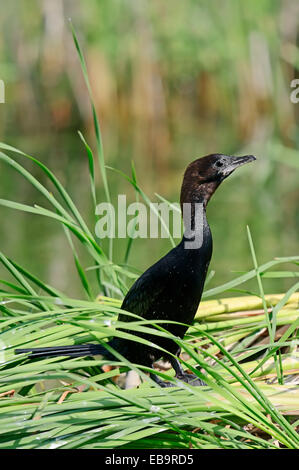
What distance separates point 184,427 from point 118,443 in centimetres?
22

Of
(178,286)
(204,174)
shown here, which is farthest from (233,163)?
(178,286)

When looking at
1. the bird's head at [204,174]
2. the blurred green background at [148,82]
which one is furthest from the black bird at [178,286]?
the blurred green background at [148,82]

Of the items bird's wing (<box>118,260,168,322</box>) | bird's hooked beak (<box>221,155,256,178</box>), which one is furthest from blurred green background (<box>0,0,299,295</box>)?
bird's wing (<box>118,260,168,322</box>)

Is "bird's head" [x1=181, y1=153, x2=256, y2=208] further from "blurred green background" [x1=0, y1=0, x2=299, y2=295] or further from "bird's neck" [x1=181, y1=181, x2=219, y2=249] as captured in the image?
"blurred green background" [x1=0, y1=0, x2=299, y2=295]

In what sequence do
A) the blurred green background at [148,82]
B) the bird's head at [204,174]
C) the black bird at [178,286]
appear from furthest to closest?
the blurred green background at [148,82] < the bird's head at [204,174] < the black bird at [178,286]

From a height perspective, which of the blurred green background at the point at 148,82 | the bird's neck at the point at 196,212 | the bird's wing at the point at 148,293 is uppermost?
the blurred green background at the point at 148,82

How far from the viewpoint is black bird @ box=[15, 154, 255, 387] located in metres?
2.23

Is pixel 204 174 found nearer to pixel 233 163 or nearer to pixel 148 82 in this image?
pixel 233 163

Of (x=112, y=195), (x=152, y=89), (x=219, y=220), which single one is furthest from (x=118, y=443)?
(x=152, y=89)

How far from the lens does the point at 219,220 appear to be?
711cm

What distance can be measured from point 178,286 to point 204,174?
0.39m

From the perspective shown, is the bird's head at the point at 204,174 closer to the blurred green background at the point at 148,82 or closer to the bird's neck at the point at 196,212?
the bird's neck at the point at 196,212

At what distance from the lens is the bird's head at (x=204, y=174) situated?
2.38 meters

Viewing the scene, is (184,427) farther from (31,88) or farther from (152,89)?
(31,88)
